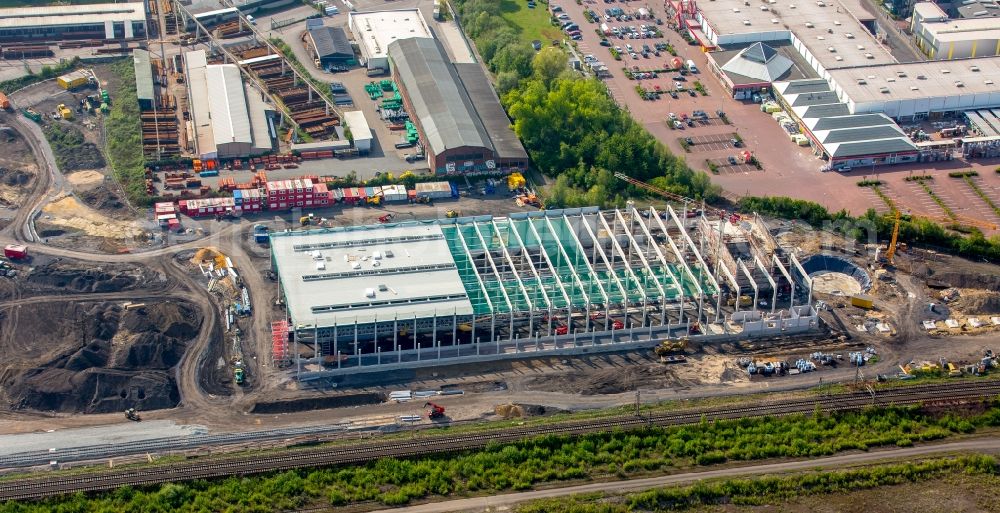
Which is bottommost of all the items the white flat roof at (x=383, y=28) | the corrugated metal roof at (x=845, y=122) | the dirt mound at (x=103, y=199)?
the corrugated metal roof at (x=845, y=122)

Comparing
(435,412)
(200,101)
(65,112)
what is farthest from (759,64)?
(65,112)

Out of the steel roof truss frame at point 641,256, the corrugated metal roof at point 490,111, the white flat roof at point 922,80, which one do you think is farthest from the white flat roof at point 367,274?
the white flat roof at point 922,80

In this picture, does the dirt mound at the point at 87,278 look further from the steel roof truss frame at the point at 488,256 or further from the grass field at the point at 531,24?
the grass field at the point at 531,24

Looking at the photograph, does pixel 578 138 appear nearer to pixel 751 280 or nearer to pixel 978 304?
pixel 751 280

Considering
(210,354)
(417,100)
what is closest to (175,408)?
(210,354)

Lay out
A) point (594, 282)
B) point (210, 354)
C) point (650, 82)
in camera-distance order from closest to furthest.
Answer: point (210, 354), point (594, 282), point (650, 82)

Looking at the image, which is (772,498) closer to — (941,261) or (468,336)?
(468,336)
